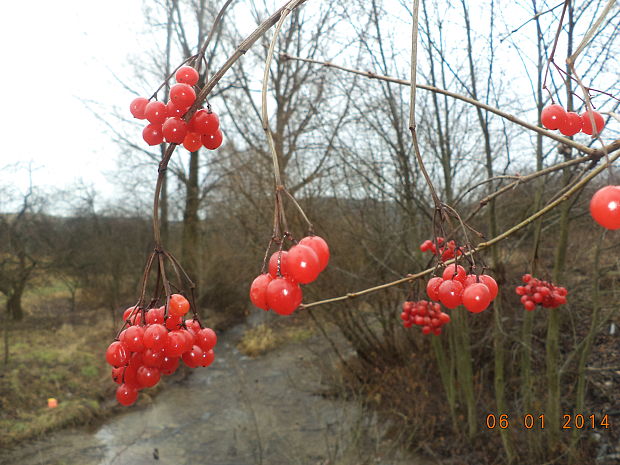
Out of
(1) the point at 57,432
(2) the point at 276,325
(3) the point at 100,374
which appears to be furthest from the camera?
(2) the point at 276,325

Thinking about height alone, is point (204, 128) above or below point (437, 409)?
above

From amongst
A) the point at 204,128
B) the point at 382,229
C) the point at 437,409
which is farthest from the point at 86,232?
the point at 204,128

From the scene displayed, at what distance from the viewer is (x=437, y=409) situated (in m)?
5.33

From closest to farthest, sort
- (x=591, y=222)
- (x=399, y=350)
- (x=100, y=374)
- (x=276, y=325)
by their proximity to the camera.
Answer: (x=591, y=222) → (x=399, y=350) → (x=100, y=374) → (x=276, y=325)

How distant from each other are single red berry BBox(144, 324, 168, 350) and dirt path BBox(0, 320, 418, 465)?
3196 millimetres

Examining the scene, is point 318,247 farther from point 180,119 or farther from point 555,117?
point 555,117

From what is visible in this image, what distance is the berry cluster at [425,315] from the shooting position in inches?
84.1

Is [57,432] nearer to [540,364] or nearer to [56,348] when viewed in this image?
[56,348]

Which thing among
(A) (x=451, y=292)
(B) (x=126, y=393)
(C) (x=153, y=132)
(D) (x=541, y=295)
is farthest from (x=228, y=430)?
(C) (x=153, y=132)

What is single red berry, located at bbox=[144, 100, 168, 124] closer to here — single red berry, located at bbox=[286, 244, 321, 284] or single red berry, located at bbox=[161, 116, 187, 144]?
single red berry, located at bbox=[161, 116, 187, 144]

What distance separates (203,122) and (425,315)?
178 centimetres

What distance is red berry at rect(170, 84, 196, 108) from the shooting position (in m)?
0.68

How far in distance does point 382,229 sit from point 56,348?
6.64m

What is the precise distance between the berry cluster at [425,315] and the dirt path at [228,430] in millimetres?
1767
